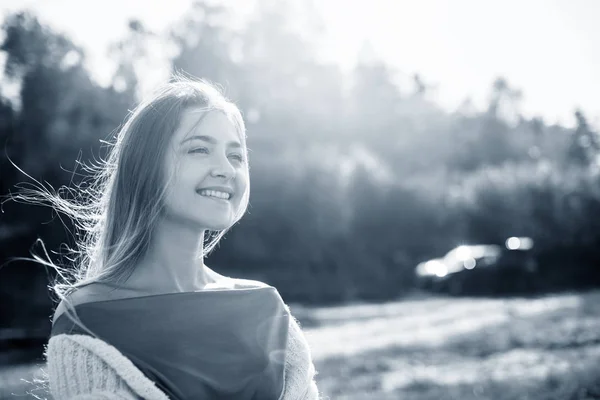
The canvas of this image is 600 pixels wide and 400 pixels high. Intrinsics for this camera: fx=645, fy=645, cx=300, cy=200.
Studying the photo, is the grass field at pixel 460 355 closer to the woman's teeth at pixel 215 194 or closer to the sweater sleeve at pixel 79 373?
the woman's teeth at pixel 215 194

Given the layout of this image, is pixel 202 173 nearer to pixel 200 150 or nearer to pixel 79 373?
pixel 200 150

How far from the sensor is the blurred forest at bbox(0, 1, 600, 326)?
Result: 69.7 ft

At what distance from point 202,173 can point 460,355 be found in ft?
21.2

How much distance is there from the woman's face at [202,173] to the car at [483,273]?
18.0m

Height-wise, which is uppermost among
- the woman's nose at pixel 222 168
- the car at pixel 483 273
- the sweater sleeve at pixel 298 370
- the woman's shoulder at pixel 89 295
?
the woman's nose at pixel 222 168

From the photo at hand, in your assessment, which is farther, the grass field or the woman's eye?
the grass field

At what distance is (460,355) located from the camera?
7.91 metres

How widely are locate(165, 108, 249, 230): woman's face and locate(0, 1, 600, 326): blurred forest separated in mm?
12845

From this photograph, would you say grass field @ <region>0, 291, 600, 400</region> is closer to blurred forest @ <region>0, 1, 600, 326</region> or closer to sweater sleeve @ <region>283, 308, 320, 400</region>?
sweater sleeve @ <region>283, 308, 320, 400</region>

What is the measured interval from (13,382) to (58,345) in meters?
6.22

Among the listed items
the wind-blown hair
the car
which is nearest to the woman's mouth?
the wind-blown hair

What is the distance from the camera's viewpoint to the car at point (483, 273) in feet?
64.0

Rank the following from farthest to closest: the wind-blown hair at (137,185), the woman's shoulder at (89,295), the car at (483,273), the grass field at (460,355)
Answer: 1. the car at (483,273)
2. the grass field at (460,355)
3. the wind-blown hair at (137,185)
4. the woman's shoulder at (89,295)

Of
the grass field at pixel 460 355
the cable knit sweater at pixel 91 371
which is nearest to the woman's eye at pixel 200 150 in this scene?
the cable knit sweater at pixel 91 371
